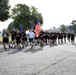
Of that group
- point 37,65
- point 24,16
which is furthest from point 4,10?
point 37,65

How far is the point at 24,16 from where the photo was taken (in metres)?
71.9

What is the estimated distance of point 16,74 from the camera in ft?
26.3

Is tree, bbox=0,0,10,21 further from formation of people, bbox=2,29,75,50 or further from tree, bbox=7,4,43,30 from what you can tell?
tree, bbox=7,4,43,30

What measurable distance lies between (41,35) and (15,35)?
5.10 metres

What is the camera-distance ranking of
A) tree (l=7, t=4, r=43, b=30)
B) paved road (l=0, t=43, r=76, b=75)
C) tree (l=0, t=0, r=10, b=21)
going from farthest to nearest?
tree (l=7, t=4, r=43, b=30)
tree (l=0, t=0, r=10, b=21)
paved road (l=0, t=43, r=76, b=75)

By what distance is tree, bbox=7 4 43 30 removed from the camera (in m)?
70.5

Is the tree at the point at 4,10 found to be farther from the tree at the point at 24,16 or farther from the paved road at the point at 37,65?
the paved road at the point at 37,65

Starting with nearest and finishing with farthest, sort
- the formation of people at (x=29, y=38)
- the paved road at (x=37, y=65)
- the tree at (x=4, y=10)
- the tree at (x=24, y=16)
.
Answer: the paved road at (x=37, y=65) → the formation of people at (x=29, y=38) → the tree at (x=4, y=10) → the tree at (x=24, y=16)

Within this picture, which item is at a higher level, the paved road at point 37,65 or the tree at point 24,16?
the tree at point 24,16

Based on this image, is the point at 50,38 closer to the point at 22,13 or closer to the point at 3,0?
the point at 3,0

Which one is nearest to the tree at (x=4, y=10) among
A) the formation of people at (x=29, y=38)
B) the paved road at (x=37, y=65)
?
the formation of people at (x=29, y=38)

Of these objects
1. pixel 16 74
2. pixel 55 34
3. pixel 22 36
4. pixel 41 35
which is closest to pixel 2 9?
pixel 55 34

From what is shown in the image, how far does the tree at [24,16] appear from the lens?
70500 millimetres

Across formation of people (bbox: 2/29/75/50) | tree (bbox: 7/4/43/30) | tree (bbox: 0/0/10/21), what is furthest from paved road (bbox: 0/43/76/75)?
tree (bbox: 7/4/43/30)
